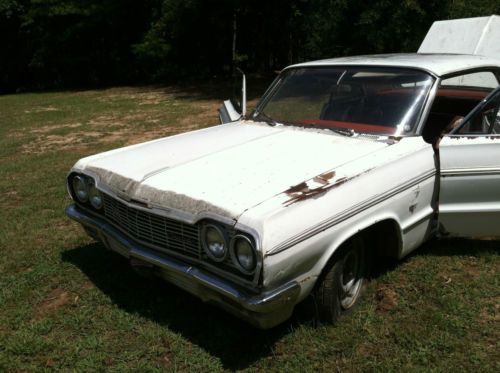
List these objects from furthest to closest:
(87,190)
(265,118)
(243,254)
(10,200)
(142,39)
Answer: (142,39), (10,200), (265,118), (87,190), (243,254)

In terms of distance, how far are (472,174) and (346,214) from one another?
3.73ft

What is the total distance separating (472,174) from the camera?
3.22 m

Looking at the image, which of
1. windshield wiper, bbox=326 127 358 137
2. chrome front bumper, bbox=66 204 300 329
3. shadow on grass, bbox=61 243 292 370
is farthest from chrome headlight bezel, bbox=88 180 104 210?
windshield wiper, bbox=326 127 358 137

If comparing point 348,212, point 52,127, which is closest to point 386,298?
point 348,212

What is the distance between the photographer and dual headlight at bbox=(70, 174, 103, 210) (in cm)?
329

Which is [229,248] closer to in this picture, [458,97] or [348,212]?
[348,212]

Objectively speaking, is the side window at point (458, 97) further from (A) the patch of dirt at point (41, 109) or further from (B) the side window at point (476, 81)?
(A) the patch of dirt at point (41, 109)

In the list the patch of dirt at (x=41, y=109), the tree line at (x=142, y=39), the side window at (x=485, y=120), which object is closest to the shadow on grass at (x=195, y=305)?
the side window at (x=485, y=120)

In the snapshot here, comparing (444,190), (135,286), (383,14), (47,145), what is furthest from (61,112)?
(444,190)

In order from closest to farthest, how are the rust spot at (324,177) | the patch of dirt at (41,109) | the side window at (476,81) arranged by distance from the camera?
the rust spot at (324,177)
the side window at (476,81)
the patch of dirt at (41,109)

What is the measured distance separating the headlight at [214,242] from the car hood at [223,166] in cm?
9

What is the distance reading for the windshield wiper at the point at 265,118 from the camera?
3.88m

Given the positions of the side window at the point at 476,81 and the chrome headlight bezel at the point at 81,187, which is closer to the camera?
the chrome headlight bezel at the point at 81,187

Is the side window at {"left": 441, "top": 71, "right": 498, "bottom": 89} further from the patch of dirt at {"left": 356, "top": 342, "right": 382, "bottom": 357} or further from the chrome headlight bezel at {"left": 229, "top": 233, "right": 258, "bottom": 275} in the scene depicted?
the chrome headlight bezel at {"left": 229, "top": 233, "right": 258, "bottom": 275}
